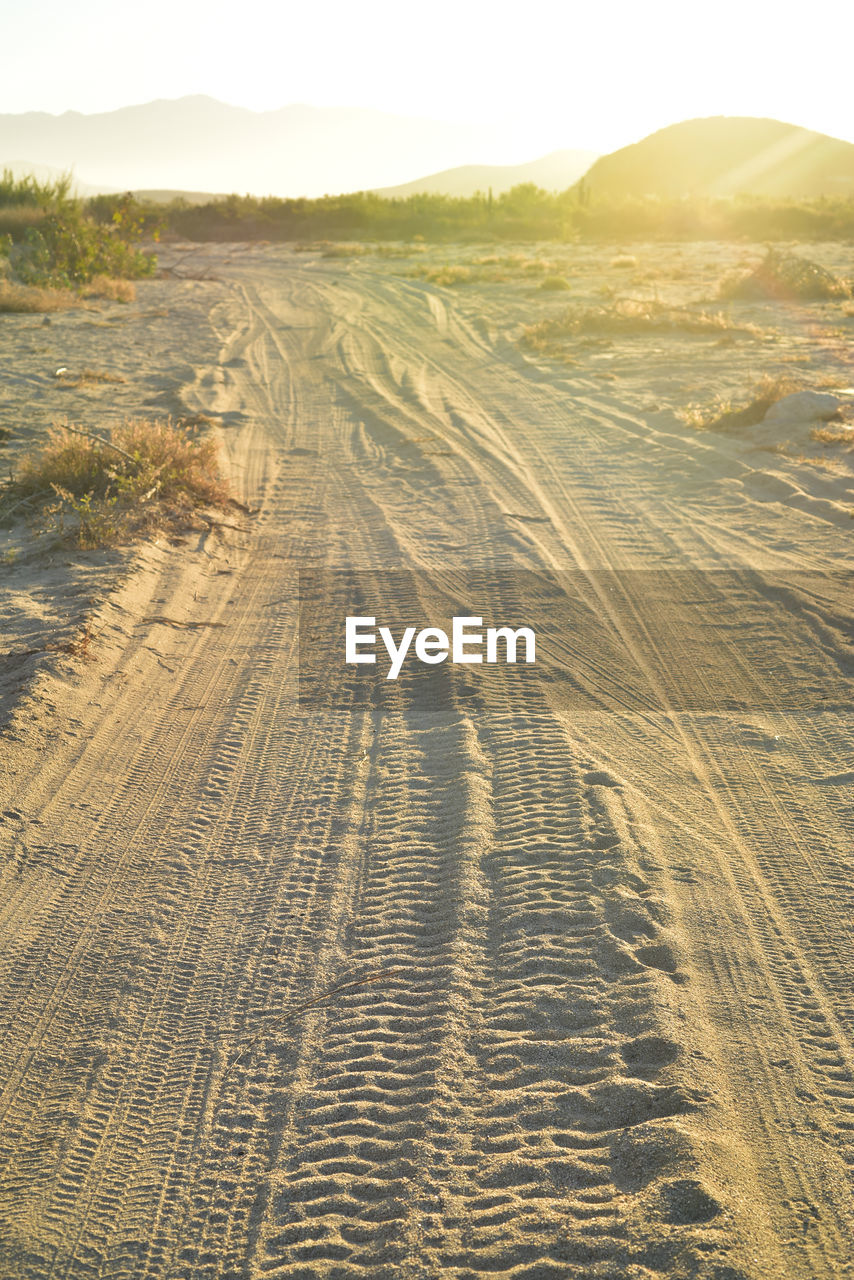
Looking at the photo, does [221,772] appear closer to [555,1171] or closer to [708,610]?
[555,1171]

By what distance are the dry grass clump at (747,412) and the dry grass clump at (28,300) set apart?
1284 centimetres

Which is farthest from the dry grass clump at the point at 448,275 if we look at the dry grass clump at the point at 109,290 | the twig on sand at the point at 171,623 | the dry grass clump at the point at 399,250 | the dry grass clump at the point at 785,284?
the twig on sand at the point at 171,623

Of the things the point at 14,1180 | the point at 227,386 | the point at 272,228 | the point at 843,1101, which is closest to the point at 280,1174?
the point at 14,1180

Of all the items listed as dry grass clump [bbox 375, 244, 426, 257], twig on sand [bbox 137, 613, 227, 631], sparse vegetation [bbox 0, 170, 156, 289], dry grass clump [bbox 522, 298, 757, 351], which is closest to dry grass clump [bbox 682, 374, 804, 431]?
dry grass clump [bbox 522, 298, 757, 351]

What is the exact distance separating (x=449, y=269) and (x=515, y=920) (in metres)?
23.3

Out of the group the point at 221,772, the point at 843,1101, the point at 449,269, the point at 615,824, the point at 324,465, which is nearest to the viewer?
the point at 843,1101

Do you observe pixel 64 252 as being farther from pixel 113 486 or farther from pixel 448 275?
pixel 113 486

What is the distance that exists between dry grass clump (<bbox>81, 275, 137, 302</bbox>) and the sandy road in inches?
619

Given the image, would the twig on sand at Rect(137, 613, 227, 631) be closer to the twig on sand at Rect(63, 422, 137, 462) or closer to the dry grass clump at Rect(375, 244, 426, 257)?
the twig on sand at Rect(63, 422, 137, 462)

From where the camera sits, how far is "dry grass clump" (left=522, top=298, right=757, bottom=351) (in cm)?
1620

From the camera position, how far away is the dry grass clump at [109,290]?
67.7 ft

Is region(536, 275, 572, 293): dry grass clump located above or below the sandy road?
above

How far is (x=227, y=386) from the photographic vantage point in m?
13.6

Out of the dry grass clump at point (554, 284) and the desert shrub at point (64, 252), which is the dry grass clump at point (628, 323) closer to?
the dry grass clump at point (554, 284)
